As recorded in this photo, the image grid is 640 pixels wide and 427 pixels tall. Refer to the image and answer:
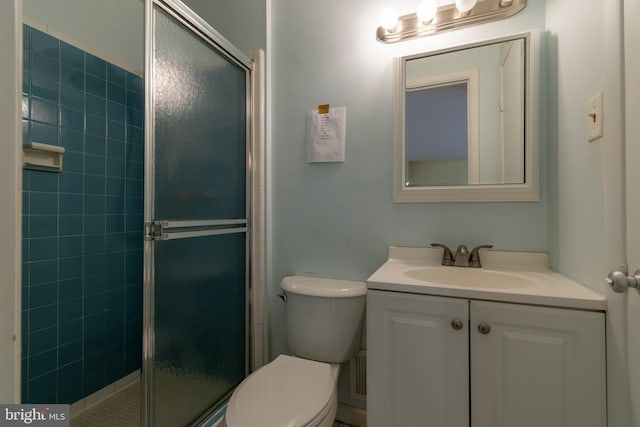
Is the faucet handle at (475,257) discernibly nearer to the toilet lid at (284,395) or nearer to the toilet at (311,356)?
the toilet at (311,356)

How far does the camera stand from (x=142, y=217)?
57.6 inches

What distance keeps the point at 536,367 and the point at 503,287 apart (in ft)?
1.11

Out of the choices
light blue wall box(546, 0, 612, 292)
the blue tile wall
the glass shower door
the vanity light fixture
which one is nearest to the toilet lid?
the glass shower door

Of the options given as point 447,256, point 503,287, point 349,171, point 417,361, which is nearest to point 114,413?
point 417,361

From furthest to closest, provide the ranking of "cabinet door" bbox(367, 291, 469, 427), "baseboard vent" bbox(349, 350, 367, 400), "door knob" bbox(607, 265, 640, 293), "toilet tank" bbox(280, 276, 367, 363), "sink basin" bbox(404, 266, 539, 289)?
1. "baseboard vent" bbox(349, 350, 367, 400)
2. "toilet tank" bbox(280, 276, 367, 363)
3. "sink basin" bbox(404, 266, 539, 289)
4. "cabinet door" bbox(367, 291, 469, 427)
5. "door knob" bbox(607, 265, 640, 293)

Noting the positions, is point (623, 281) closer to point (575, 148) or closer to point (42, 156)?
point (575, 148)

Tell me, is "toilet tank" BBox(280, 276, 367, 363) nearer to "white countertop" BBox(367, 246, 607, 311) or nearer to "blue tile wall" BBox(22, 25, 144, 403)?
"white countertop" BBox(367, 246, 607, 311)

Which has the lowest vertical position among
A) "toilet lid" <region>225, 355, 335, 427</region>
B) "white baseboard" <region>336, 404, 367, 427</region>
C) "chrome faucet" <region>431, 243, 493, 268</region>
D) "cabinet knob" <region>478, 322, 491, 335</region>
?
"white baseboard" <region>336, 404, 367, 427</region>

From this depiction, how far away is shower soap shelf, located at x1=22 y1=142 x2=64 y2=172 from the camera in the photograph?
1310 millimetres

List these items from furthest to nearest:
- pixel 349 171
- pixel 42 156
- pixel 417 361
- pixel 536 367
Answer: pixel 349 171 → pixel 42 156 → pixel 417 361 → pixel 536 367

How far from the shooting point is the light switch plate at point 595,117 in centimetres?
81

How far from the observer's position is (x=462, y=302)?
90cm

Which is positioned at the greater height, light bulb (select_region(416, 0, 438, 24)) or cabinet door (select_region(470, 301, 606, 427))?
light bulb (select_region(416, 0, 438, 24))

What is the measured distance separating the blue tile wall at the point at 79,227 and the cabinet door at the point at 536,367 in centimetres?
184
